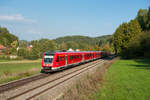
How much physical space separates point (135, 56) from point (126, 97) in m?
44.4

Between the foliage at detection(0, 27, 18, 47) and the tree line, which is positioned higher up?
the foliage at detection(0, 27, 18, 47)

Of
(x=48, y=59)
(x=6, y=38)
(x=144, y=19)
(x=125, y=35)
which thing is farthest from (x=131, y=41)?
(x=6, y=38)

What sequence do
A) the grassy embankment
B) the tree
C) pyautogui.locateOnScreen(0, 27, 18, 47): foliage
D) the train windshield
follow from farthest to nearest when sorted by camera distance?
pyautogui.locateOnScreen(0, 27, 18, 47): foliage, the tree, the train windshield, the grassy embankment

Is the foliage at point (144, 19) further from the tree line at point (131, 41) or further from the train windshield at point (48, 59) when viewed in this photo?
the train windshield at point (48, 59)

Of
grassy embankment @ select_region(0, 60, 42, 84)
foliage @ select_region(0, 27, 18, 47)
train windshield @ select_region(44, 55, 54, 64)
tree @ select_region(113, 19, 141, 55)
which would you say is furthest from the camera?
foliage @ select_region(0, 27, 18, 47)

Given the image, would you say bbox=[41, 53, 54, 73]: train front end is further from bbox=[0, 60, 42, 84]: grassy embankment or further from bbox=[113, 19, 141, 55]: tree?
bbox=[113, 19, 141, 55]: tree

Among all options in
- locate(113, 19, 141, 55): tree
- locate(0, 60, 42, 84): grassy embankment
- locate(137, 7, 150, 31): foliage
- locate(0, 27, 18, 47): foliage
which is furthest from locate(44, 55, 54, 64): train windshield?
locate(0, 27, 18, 47): foliage

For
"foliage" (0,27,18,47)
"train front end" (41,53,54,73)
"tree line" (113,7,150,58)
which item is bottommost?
"train front end" (41,53,54,73)

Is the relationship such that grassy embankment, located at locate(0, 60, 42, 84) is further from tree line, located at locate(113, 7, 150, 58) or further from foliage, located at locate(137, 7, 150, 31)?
foliage, located at locate(137, 7, 150, 31)

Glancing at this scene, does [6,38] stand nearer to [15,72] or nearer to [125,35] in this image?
[125,35]

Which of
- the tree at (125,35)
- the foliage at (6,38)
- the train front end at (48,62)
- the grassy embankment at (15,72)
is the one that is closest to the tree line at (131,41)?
the tree at (125,35)

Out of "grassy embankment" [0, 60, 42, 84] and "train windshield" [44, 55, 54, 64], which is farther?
"train windshield" [44, 55, 54, 64]

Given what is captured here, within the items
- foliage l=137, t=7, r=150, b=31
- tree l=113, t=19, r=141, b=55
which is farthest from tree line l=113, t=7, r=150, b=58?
foliage l=137, t=7, r=150, b=31

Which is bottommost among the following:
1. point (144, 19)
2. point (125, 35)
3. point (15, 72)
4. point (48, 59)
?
point (15, 72)
